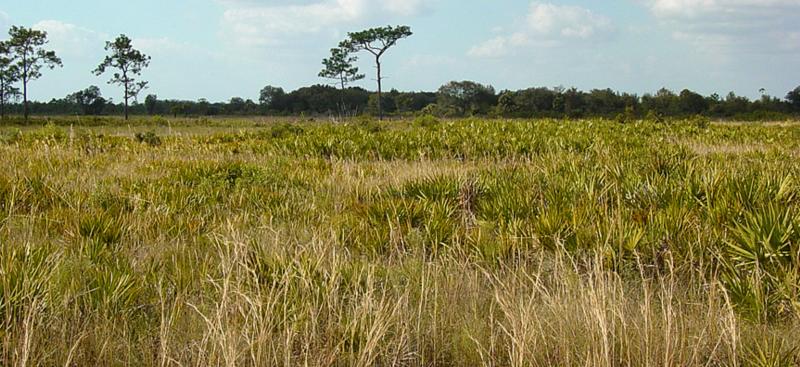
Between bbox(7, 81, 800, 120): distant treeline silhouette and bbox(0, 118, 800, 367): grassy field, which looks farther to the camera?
bbox(7, 81, 800, 120): distant treeline silhouette

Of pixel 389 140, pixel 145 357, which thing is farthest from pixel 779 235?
pixel 389 140

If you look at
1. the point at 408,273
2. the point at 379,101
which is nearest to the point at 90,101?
the point at 379,101

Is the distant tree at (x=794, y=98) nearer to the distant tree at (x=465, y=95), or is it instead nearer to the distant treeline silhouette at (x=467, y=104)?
the distant treeline silhouette at (x=467, y=104)

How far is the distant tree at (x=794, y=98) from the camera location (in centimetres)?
Result: 8450

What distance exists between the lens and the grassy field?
2736 millimetres

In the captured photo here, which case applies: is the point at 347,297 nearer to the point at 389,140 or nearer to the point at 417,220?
the point at 417,220

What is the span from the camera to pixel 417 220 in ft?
17.8

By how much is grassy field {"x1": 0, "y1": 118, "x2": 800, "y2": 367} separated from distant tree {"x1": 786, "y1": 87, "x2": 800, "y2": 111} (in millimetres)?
93095

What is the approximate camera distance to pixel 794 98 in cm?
8744

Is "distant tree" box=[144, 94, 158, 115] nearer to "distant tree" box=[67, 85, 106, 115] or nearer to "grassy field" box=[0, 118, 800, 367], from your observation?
"distant tree" box=[67, 85, 106, 115]

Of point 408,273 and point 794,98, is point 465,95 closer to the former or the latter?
point 794,98

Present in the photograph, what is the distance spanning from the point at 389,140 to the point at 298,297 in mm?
11265

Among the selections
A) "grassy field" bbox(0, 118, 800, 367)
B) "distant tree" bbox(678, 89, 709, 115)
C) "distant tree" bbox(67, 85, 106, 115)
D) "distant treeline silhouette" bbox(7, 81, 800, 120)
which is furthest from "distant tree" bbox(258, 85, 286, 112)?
"grassy field" bbox(0, 118, 800, 367)

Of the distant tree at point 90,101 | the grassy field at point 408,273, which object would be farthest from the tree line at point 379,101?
the grassy field at point 408,273
